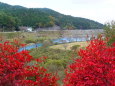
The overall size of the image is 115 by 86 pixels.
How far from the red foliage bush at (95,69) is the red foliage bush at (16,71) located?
1.20m

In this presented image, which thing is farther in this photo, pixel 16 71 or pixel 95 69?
pixel 16 71

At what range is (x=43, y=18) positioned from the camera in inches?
3221

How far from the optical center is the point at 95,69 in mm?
5039

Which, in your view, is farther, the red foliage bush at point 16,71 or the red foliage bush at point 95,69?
the red foliage bush at point 16,71

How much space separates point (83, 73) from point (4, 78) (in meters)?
2.53

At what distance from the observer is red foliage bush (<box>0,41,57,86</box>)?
231 inches

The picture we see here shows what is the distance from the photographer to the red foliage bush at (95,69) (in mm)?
5016

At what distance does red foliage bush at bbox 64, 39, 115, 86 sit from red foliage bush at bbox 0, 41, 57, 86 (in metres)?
1.20

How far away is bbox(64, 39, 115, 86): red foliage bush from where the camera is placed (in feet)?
16.5

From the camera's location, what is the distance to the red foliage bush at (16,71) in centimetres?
587

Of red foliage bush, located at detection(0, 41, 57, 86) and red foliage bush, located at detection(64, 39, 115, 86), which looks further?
red foliage bush, located at detection(0, 41, 57, 86)

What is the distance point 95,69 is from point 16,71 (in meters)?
2.56

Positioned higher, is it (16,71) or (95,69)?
(95,69)

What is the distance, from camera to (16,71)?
5980 mm
